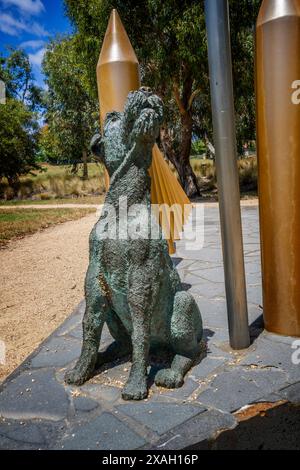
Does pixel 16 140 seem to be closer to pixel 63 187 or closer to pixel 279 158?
pixel 63 187

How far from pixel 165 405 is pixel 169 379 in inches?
6.8

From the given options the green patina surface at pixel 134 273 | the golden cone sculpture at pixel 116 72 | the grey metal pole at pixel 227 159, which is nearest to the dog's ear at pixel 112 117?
the green patina surface at pixel 134 273

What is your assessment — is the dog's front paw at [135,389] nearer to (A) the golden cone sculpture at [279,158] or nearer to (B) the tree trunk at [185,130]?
(A) the golden cone sculpture at [279,158]

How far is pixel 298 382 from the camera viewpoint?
2119 mm

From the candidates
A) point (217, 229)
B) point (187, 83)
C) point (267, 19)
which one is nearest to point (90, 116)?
point (187, 83)

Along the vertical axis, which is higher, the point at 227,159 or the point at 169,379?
the point at 227,159

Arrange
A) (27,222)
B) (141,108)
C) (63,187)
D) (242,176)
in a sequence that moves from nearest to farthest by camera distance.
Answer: (141,108)
(27,222)
(242,176)
(63,187)

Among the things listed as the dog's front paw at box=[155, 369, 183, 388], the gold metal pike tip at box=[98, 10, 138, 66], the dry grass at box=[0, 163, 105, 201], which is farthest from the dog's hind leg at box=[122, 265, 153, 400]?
the dry grass at box=[0, 163, 105, 201]

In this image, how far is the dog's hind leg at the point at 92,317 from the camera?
213 centimetres

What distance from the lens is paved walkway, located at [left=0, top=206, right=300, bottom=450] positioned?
172 cm

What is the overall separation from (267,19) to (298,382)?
218 centimetres

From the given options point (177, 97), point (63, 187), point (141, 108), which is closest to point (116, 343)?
point (141, 108)

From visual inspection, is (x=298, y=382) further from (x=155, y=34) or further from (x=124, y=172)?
(x=155, y=34)

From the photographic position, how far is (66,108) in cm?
2494
